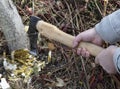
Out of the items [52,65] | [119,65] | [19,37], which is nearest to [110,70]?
[119,65]

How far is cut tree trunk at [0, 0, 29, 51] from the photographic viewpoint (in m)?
2.11

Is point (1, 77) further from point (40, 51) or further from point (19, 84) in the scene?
point (40, 51)

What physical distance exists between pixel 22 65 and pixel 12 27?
0.88ft

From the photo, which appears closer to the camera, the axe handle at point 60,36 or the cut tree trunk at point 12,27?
the axe handle at point 60,36

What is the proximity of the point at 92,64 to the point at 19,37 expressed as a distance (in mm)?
526

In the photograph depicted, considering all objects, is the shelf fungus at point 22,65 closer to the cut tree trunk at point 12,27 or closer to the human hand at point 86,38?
the cut tree trunk at point 12,27

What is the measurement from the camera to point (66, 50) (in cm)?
232

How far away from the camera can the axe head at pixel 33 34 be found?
2090mm

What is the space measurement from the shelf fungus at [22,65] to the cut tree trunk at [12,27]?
6 cm

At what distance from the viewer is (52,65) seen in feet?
7.45

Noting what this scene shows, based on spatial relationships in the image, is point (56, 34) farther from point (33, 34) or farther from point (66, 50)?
point (66, 50)

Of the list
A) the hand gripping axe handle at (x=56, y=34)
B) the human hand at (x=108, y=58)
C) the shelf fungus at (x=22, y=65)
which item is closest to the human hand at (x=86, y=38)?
the hand gripping axe handle at (x=56, y=34)

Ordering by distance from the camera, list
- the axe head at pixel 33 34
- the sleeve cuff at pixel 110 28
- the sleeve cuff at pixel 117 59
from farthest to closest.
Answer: the axe head at pixel 33 34 → the sleeve cuff at pixel 110 28 → the sleeve cuff at pixel 117 59

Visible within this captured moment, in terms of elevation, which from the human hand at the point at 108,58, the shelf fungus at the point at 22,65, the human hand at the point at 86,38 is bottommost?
the shelf fungus at the point at 22,65
